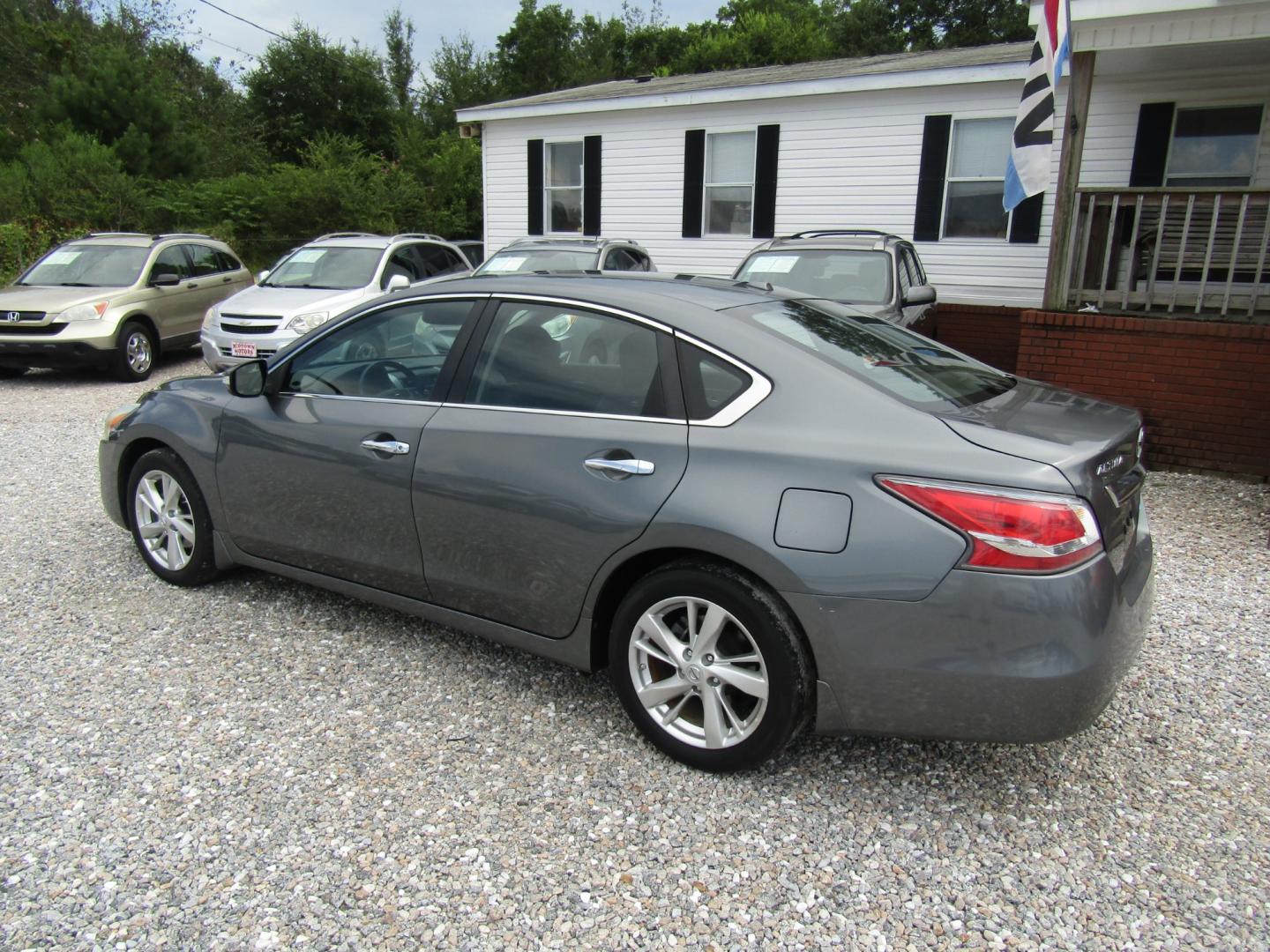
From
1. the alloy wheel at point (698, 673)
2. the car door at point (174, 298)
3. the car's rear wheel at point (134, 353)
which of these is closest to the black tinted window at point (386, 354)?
the alloy wheel at point (698, 673)

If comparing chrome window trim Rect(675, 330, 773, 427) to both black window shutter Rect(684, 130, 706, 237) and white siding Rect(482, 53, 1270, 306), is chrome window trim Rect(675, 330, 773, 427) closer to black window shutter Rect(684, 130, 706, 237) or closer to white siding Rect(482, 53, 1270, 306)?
white siding Rect(482, 53, 1270, 306)

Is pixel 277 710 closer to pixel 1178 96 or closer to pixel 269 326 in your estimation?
pixel 269 326

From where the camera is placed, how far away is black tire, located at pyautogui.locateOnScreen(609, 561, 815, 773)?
2.59 metres

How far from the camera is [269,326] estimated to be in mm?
9227

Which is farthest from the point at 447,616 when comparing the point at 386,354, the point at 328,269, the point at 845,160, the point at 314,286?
the point at 845,160

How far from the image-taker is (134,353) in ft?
35.1

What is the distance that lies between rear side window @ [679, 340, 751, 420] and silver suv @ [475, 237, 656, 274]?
7.49 metres

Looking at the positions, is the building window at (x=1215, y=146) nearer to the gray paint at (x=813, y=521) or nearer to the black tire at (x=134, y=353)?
the gray paint at (x=813, y=521)

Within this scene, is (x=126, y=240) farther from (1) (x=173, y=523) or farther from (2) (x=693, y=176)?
(1) (x=173, y=523)

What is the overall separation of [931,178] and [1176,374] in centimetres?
563

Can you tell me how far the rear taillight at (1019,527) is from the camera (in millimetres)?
2326

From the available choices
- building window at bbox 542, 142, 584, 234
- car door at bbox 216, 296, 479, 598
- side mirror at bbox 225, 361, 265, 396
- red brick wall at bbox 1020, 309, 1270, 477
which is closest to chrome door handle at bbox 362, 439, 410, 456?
car door at bbox 216, 296, 479, 598

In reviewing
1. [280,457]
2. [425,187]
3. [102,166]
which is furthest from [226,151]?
[280,457]

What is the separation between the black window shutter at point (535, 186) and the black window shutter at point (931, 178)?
6254 millimetres
